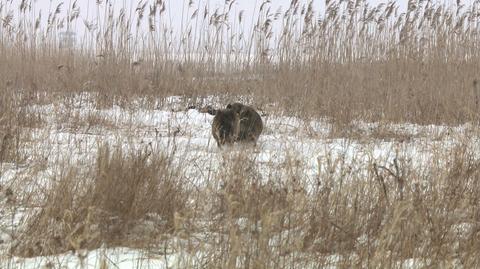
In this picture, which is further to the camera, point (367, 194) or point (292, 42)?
point (292, 42)

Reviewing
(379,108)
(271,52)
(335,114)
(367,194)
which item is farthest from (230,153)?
(271,52)

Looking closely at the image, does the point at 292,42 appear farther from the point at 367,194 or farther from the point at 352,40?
the point at 367,194

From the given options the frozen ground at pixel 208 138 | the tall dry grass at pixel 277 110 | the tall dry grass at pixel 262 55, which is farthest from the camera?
the tall dry grass at pixel 262 55

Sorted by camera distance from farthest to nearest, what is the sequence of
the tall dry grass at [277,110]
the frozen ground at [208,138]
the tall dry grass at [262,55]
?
the tall dry grass at [262,55]
the frozen ground at [208,138]
the tall dry grass at [277,110]

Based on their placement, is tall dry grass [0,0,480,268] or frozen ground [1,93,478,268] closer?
tall dry grass [0,0,480,268]

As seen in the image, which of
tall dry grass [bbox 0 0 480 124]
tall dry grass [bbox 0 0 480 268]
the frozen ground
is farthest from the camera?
tall dry grass [bbox 0 0 480 124]

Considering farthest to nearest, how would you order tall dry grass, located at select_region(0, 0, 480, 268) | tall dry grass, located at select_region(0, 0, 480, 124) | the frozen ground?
tall dry grass, located at select_region(0, 0, 480, 124) < the frozen ground < tall dry grass, located at select_region(0, 0, 480, 268)

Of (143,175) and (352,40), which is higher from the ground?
(352,40)

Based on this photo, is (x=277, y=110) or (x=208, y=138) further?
(x=277, y=110)

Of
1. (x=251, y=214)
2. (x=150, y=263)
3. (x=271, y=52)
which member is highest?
(x=271, y=52)

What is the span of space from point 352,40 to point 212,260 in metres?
6.07

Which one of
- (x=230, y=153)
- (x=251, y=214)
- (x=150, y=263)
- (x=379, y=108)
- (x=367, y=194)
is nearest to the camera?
(x=150, y=263)

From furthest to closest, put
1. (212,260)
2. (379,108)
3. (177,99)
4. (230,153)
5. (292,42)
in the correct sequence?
(292,42) → (177,99) → (379,108) → (230,153) → (212,260)

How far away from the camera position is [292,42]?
7246mm
